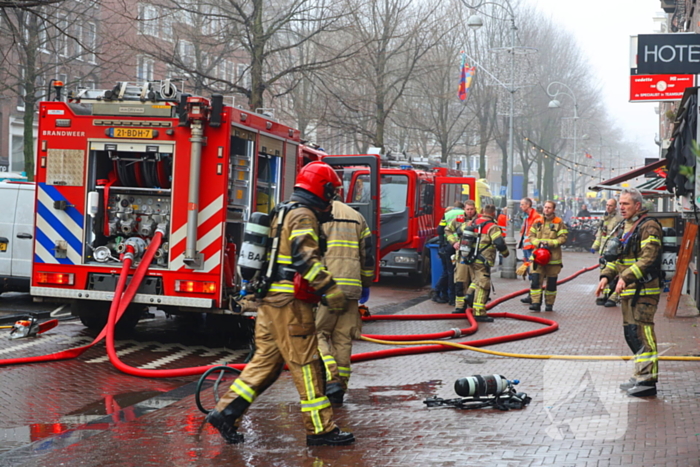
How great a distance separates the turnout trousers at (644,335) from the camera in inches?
265

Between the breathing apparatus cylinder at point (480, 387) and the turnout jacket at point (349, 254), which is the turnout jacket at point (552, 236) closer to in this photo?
the turnout jacket at point (349, 254)

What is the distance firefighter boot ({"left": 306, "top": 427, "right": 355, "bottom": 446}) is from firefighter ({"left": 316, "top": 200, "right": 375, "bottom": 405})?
61.0 inches

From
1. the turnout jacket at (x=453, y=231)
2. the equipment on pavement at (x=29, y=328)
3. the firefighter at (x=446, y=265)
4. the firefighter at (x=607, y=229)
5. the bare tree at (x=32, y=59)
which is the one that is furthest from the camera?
the bare tree at (x=32, y=59)

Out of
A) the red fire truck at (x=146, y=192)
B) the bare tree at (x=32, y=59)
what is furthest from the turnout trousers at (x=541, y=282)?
the bare tree at (x=32, y=59)

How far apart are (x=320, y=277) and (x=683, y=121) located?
802cm

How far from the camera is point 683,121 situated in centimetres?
1138

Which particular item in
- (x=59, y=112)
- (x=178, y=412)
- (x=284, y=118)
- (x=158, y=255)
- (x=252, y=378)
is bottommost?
(x=178, y=412)

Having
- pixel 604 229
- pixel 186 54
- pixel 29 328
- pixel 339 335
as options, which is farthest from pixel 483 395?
pixel 186 54

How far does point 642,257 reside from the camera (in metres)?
6.75

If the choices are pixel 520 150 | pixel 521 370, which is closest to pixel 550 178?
pixel 520 150

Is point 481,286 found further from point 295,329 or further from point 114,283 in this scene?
point 295,329

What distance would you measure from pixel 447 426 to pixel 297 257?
168 centimetres

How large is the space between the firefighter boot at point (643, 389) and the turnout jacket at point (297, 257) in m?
2.95

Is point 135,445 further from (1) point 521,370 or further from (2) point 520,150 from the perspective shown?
(2) point 520,150
